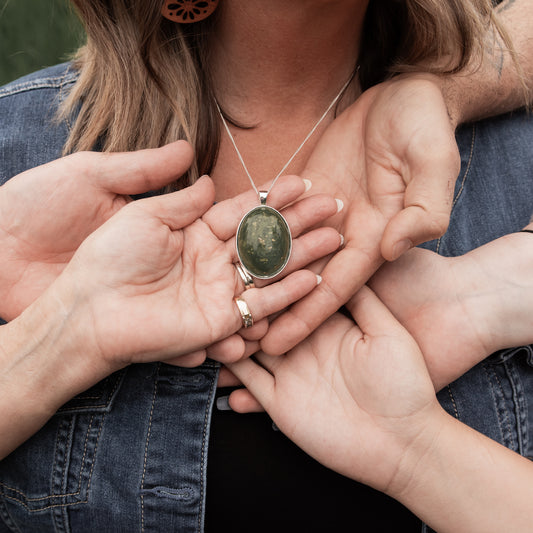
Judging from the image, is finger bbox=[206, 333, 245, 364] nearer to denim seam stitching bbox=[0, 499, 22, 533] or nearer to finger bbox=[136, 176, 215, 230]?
finger bbox=[136, 176, 215, 230]

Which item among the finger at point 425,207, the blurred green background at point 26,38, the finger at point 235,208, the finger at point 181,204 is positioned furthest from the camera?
the blurred green background at point 26,38

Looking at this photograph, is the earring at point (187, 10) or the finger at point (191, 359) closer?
the finger at point (191, 359)

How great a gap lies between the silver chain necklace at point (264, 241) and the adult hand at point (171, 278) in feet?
0.09

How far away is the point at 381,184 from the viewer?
4.38ft

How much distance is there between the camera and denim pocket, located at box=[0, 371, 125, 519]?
1.35 m

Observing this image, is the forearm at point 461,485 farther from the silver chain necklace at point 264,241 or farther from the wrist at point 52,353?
the wrist at point 52,353

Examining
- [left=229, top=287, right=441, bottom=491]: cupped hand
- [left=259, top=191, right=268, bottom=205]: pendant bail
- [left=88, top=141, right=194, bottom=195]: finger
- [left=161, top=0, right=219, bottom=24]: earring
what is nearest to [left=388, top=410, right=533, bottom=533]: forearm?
[left=229, top=287, right=441, bottom=491]: cupped hand

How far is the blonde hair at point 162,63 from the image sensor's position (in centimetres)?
145

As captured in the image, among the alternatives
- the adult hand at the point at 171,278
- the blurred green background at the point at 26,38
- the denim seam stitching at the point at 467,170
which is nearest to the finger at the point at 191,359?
the adult hand at the point at 171,278

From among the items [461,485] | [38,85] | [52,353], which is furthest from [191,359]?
[38,85]

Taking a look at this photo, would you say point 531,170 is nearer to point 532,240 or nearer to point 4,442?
point 532,240

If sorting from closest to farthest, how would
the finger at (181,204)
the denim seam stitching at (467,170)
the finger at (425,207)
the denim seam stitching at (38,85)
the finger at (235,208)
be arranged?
the finger at (425,207) → the finger at (181,204) → the finger at (235,208) → the denim seam stitching at (467,170) → the denim seam stitching at (38,85)

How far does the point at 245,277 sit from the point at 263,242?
0.11 meters

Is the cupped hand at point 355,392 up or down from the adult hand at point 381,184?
down
